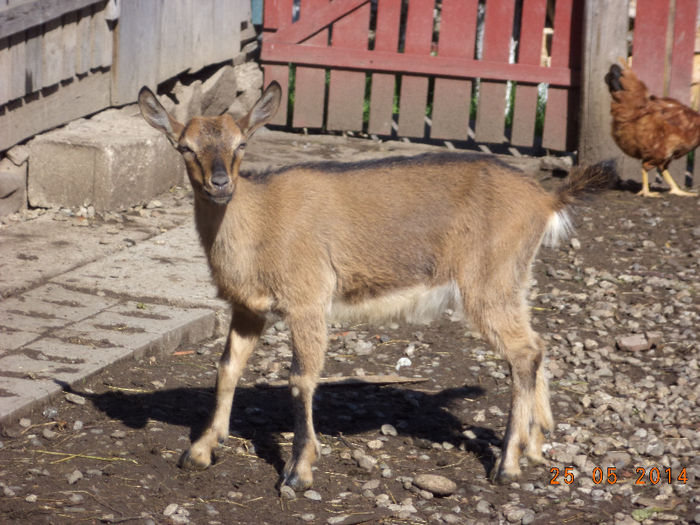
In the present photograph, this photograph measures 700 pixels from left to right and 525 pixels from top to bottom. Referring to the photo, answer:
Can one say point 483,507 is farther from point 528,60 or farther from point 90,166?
point 528,60

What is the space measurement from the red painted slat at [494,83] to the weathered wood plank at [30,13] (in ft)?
14.0

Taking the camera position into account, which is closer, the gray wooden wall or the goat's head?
the goat's head

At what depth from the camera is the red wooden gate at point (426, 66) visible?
9914mm

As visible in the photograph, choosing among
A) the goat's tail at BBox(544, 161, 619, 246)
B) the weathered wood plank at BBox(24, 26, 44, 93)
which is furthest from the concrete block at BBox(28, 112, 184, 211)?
the goat's tail at BBox(544, 161, 619, 246)

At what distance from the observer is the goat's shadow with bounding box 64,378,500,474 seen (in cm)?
492

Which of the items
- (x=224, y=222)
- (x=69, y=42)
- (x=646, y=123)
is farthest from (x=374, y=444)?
(x=646, y=123)

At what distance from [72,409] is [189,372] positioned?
0.81 meters

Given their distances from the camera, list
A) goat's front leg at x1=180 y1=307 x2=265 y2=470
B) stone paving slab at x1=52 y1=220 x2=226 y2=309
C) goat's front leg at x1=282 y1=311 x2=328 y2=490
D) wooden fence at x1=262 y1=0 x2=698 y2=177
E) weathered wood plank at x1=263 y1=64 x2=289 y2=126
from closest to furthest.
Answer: goat's front leg at x1=282 y1=311 x2=328 y2=490 → goat's front leg at x1=180 y1=307 x2=265 y2=470 → stone paving slab at x1=52 y1=220 x2=226 y2=309 → wooden fence at x1=262 y1=0 x2=698 y2=177 → weathered wood plank at x1=263 y1=64 x2=289 y2=126

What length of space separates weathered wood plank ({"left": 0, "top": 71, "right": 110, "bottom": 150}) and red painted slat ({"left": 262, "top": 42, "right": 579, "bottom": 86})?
8.55 feet

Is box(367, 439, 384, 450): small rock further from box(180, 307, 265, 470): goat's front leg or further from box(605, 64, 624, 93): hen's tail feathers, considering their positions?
box(605, 64, 624, 93): hen's tail feathers

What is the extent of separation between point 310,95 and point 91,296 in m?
4.91

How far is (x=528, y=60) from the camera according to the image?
9945 millimetres

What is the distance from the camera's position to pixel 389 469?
15.1 feet
